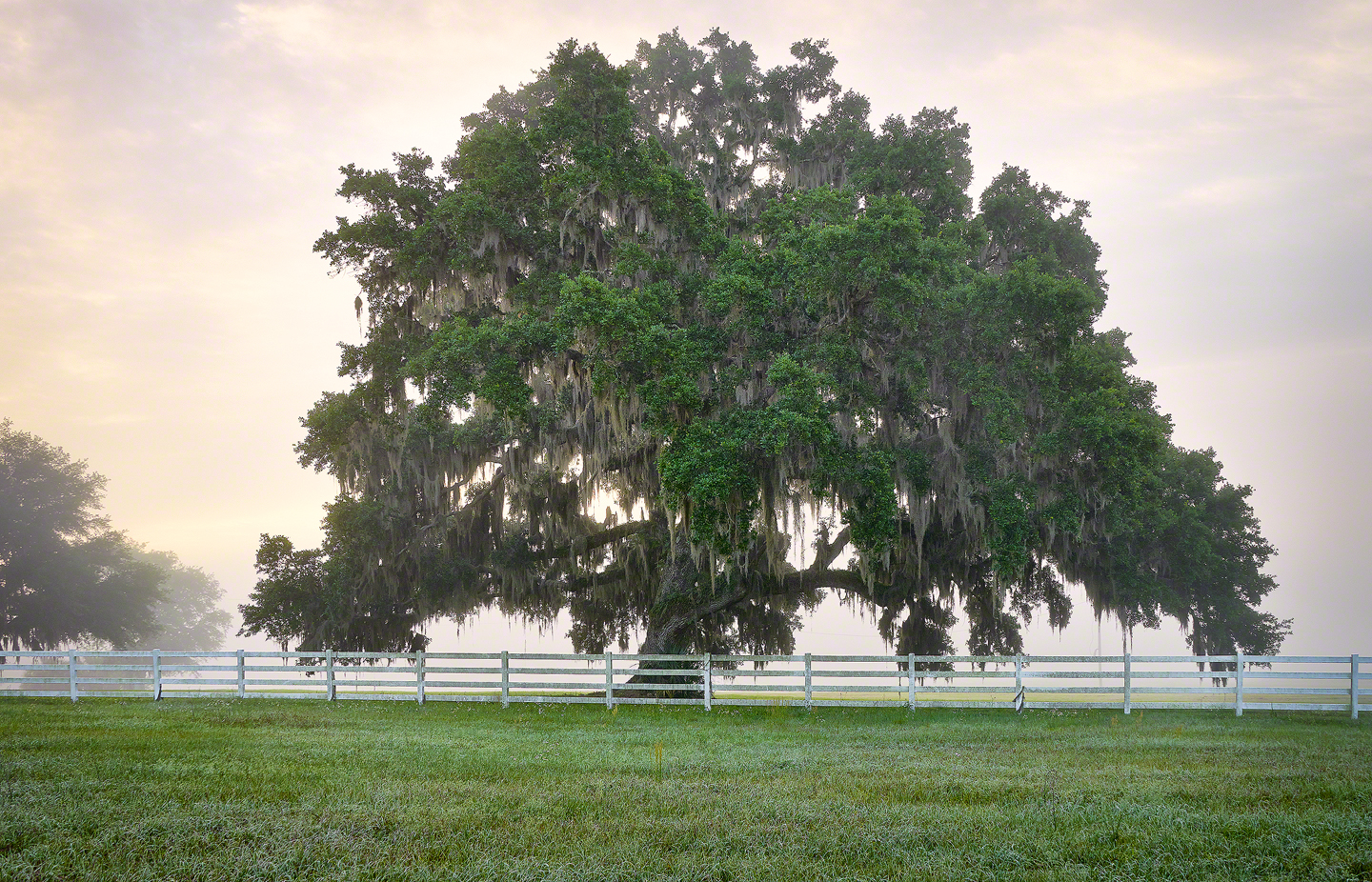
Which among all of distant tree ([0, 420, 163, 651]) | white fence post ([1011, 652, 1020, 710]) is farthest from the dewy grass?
distant tree ([0, 420, 163, 651])

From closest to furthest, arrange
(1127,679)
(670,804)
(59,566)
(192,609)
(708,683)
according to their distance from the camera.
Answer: (670,804)
(1127,679)
(708,683)
(59,566)
(192,609)

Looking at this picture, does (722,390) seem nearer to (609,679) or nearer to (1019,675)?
(609,679)

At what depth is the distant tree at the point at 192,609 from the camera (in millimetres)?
77000

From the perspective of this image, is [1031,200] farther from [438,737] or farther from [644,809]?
[644,809]

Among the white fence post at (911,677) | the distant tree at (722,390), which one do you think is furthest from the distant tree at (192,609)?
the white fence post at (911,677)

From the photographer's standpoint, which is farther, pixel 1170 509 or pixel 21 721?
pixel 1170 509

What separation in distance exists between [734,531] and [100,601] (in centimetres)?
3993

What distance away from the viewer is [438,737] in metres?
13.9

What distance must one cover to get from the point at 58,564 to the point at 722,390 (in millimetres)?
39801

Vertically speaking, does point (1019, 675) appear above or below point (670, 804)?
below

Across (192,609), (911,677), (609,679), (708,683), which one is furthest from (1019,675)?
(192,609)

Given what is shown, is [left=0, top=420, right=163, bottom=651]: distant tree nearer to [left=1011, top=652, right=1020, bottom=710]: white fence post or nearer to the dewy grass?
the dewy grass

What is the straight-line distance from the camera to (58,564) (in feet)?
149

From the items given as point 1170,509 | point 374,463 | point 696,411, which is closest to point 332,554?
point 374,463
